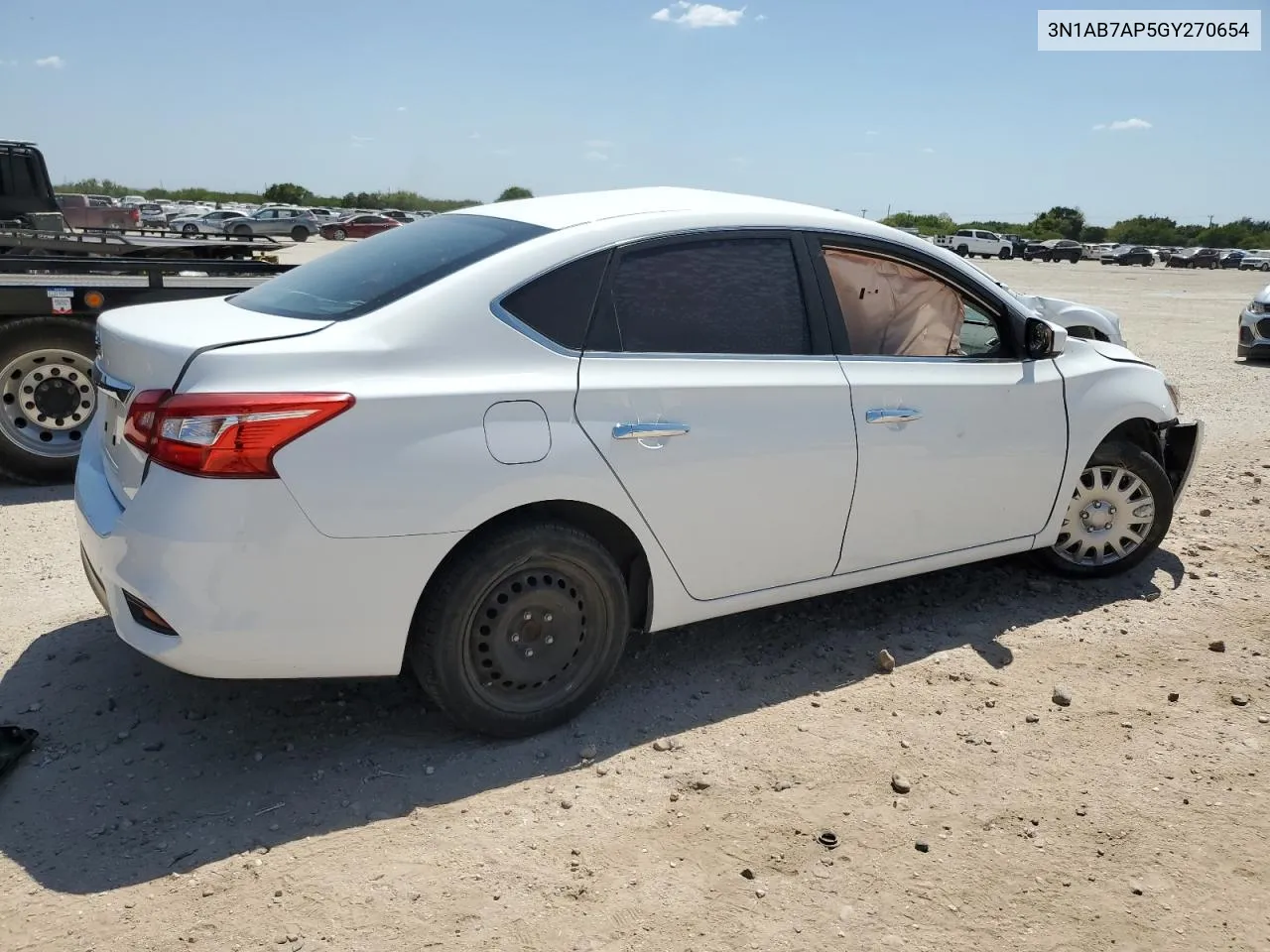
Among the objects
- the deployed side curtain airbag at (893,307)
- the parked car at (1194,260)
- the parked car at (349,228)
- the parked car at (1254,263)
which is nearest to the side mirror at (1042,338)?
the deployed side curtain airbag at (893,307)

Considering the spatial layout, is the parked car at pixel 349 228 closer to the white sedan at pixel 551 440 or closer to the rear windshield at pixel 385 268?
the rear windshield at pixel 385 268

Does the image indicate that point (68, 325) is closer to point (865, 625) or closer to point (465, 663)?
point (465, 663)

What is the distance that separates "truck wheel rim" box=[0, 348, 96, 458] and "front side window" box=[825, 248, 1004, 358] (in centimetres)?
473

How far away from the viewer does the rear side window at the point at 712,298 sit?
139 inches

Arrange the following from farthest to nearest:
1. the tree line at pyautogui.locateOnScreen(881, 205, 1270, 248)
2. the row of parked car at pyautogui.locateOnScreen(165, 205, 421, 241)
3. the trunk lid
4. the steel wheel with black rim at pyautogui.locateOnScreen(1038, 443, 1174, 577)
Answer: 1. the tree line at pyautogui.locateOnScreen(881, 205, 1270, 248)
2. the row of parked car at pyautogui.locateOnScreen(165, 205, 421, 241)
3. the steel wheel with black rim at pyautogui.locateOnScreen(1038, 443, 1174, 577)
4. the trunk lid

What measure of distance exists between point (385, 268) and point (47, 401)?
399 centimetres

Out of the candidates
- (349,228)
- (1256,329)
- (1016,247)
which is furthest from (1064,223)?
(1256,329)

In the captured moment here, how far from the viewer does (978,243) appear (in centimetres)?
6338

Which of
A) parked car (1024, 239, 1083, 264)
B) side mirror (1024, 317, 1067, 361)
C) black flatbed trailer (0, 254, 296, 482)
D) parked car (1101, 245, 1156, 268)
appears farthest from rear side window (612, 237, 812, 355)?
parked car (1101, 245, 1156, 268)

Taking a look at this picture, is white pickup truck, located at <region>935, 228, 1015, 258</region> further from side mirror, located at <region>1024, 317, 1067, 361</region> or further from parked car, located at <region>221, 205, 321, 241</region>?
side mirror, located at <region>1024, 317, 1067, 361</region>

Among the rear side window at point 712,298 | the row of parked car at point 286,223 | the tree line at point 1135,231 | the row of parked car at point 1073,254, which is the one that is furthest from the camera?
the tree line at point 1135,231

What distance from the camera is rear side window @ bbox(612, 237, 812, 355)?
3.53 m

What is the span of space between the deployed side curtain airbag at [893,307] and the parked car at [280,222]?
162ft

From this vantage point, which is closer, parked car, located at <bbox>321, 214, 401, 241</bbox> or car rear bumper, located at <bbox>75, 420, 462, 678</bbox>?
car rear bumper, located at <bbox>75, 420, 462, 678</bbox>
